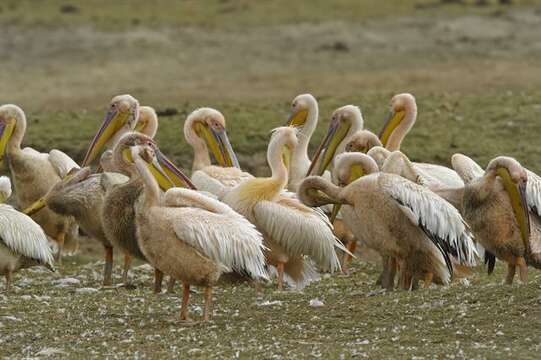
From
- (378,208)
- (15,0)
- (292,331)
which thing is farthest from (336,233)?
(15,0)

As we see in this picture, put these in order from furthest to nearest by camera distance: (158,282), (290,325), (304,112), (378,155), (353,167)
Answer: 1. (304,112)
2. (378,155)
3. (353,167)
4. (158,282)
5. (290,325)

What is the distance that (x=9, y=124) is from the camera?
12805mm

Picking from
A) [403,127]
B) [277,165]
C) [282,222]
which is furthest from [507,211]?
[403,127]

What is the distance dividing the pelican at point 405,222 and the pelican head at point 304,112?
306 centimetres

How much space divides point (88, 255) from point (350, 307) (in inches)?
193

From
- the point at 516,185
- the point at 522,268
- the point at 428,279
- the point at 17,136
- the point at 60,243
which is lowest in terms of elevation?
the point at 60,243

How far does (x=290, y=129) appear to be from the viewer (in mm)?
10938

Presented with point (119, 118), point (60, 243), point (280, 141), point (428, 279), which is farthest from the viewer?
point (119, 118)

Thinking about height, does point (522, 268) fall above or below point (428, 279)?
above

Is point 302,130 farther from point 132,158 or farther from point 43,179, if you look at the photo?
point 132,158

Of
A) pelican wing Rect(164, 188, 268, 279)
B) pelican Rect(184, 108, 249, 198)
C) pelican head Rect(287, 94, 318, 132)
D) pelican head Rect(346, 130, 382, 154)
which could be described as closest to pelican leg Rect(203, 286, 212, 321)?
pelican wing Rect(164, 188, 268, 279)

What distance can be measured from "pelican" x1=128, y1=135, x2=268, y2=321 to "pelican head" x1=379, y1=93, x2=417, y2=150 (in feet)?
13.1

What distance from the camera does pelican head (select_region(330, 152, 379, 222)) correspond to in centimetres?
1049

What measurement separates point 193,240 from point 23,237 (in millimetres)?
1921
